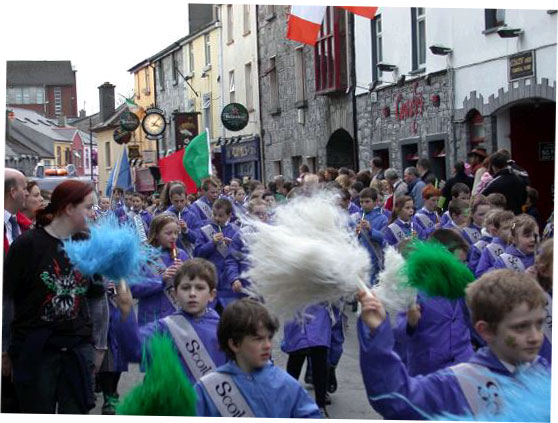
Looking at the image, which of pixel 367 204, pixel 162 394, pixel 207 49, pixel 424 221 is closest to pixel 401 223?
pixel 424 221

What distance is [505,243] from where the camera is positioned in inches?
322

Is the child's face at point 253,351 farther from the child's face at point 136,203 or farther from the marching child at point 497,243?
the child's face at point 136,203

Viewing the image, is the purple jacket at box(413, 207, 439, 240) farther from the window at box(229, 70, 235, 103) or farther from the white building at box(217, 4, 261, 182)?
the window at box(229, 70, 235, 103)

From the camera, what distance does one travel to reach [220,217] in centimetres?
1053

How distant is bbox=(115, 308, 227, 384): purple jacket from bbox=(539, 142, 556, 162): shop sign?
44.7 ft

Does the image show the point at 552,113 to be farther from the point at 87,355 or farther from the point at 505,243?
the point at 87,355

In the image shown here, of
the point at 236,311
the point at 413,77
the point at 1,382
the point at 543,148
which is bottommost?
the point at 1,382

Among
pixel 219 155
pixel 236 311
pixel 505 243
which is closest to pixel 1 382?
pixel 236 311

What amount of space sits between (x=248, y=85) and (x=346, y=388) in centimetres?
2876

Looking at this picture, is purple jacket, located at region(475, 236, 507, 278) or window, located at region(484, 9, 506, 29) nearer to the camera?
purple jacket, located at region(475, 236, 507, 278)

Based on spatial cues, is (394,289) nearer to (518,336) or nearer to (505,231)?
(518,336)

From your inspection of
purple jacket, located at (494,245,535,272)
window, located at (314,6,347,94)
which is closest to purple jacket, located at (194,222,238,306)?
purple jacket, located at (494,245,535,272)

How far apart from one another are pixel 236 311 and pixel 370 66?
67.5 feet

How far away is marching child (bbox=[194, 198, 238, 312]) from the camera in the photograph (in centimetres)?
950
